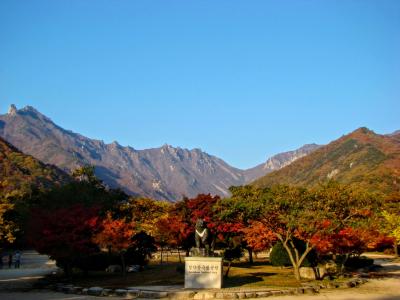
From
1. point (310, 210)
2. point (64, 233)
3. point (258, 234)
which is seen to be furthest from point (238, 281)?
point (64, 233)

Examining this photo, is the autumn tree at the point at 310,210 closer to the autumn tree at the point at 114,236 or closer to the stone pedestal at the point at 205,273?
the stone pedestal at the point at 205,273

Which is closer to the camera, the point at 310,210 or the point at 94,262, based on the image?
the point at 310,210

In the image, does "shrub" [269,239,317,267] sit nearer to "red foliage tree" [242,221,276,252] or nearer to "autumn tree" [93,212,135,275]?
"red foliage tree" [242,221,276,252]

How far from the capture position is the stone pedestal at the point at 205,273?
2369 centimetres

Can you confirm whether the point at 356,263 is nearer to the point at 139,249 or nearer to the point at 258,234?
the point at 258,234

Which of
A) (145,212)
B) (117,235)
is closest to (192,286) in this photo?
(117,235)

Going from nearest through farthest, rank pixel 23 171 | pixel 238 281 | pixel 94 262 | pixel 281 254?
pixel 238 281 → pixel 94 262 → pixel 281 254 → pixel 23 171

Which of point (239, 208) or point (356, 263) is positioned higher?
point (239, 208)

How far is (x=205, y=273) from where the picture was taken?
23.8 metres

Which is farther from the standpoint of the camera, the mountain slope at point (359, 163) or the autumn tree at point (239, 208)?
the mountain slope at point (359, 163)

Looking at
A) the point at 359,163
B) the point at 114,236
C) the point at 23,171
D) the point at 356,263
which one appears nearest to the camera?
the point at 114,236

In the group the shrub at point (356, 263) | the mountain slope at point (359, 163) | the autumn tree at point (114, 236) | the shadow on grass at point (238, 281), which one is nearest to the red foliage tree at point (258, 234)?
the shadow on grass at point (238, 281)

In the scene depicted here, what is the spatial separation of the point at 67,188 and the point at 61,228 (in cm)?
1248

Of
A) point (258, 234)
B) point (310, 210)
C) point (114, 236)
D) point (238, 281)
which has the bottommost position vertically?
point (238, 281)
